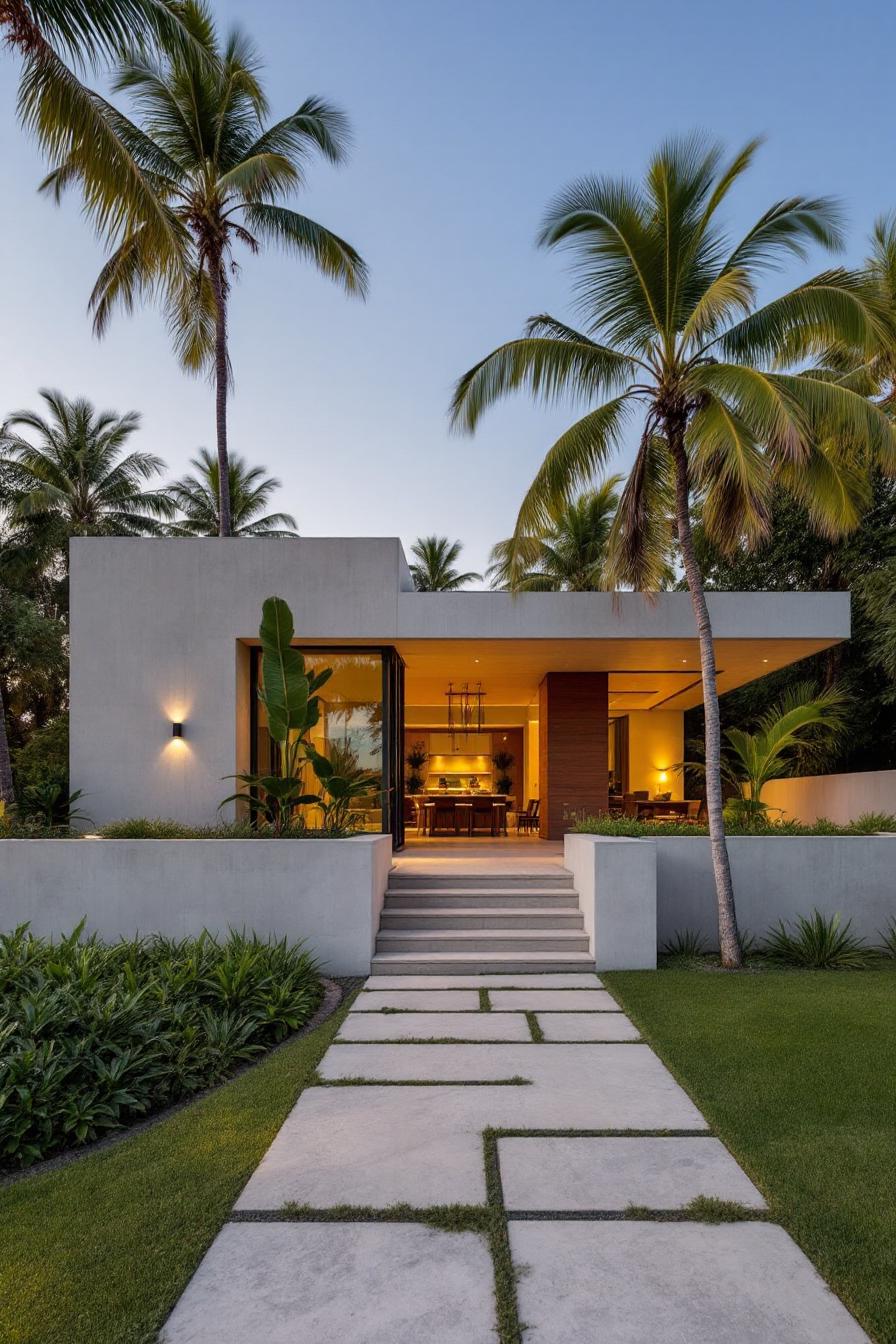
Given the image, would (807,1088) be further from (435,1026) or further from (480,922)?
(480,922)

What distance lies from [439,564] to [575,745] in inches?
637

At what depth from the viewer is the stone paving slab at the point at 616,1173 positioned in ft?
10.2

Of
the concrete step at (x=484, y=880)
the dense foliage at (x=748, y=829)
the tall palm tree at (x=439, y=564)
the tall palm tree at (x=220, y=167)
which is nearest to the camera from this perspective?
the dense foliage at (x=748, y=829)

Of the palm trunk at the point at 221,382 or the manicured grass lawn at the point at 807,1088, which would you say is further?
the palm trunk at the point at 221,382

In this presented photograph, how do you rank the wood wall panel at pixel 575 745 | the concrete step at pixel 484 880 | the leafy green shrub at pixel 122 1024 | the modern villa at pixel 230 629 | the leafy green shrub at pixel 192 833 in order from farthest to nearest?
the wood wall panel at pixel 575 745 → the modern villa at pixel 230 629 → the concrete step at pixel 484 880 → the leafy green shrub at pixel 192 833 → the leafy green shrub at pixel 122 1024

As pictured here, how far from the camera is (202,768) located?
390 inches

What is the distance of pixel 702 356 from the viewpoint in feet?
24.7

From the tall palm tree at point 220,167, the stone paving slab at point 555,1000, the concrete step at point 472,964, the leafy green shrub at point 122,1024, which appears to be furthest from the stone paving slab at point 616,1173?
→ the tall palm tree at point 220,167

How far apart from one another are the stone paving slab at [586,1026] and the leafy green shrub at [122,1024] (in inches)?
67.2

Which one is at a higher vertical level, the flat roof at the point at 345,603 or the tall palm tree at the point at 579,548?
the tall palm tree at the point at 579,548

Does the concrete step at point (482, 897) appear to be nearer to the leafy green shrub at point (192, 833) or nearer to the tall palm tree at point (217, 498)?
the leafy green shrub at point (192, 833)

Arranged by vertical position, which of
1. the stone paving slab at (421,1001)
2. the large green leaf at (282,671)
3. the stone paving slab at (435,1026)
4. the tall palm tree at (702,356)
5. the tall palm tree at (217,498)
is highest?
the tall palm tree at (217,498)

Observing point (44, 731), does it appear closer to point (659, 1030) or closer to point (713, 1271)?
point (659, 1030)

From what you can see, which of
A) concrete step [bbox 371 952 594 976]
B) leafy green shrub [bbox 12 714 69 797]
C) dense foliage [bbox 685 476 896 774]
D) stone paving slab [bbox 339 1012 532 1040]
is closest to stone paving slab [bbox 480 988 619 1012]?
stone paving slab [bbox 339 1012 532 1040]
